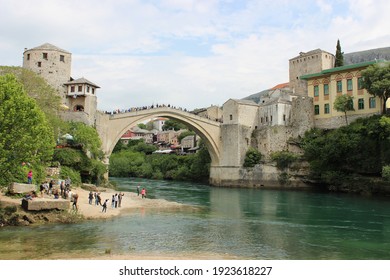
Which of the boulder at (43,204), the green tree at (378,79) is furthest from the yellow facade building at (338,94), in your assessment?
the boulder at (43,204)

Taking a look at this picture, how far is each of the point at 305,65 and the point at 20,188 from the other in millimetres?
48250

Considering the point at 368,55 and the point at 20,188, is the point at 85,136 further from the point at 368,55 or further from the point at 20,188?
the point at 368,55

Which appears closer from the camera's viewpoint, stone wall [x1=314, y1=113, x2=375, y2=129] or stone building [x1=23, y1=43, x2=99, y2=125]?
stone building [x1=23, y1=43, x2=99, y2=125]

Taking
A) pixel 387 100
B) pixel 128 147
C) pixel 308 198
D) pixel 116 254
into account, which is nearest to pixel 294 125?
pixel 387 100

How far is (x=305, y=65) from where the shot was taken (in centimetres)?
5875

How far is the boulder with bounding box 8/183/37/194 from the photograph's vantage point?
781 inches

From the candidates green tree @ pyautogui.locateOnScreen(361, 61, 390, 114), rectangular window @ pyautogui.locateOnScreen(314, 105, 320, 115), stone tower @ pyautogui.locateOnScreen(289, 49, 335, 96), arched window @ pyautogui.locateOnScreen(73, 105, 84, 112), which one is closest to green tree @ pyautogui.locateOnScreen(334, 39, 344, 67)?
stone tower @ pyautogui.locateOnScreen(289, 49, 335, 96)

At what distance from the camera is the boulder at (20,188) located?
1984cm

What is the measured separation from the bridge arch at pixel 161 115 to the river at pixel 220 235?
54.3ft

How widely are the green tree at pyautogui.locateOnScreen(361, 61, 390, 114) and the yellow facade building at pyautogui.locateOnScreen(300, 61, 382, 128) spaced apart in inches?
96.8

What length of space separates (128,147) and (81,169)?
163 ft

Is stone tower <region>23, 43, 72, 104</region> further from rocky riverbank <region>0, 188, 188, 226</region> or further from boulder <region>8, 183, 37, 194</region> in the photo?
boulder <region>8, 183, 37, 194</region>

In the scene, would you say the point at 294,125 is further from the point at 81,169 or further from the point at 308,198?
the point at 81,169

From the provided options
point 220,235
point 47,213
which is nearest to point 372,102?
point 220,235
